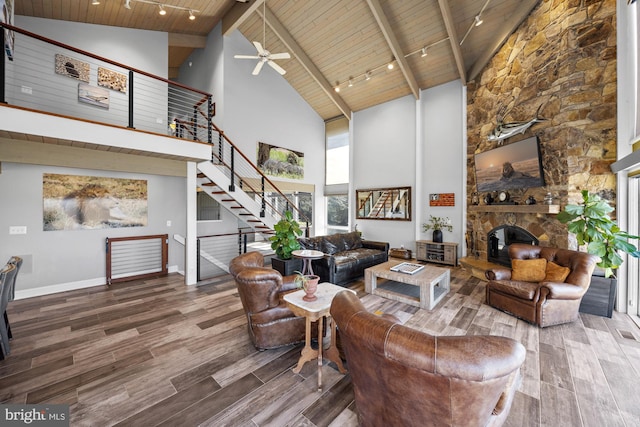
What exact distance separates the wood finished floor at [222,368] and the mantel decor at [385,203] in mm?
4070

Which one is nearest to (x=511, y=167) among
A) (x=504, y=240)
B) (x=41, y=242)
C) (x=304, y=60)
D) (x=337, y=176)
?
(x=504, y=240)

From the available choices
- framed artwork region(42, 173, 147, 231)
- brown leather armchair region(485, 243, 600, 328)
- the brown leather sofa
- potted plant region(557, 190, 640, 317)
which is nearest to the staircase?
framed artwork region(42, 173, 147, 231)

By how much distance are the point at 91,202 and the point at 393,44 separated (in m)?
7.02

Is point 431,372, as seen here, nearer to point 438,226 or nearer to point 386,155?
point 438,226

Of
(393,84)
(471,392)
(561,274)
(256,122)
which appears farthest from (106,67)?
(561,274)

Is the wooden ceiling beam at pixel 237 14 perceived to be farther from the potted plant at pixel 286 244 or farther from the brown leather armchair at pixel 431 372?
the brown leather armchair at pixel 431 372

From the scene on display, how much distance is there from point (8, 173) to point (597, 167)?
9.05 m

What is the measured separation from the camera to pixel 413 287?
474 cm

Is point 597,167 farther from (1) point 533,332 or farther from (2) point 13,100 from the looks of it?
(2) point 13,100

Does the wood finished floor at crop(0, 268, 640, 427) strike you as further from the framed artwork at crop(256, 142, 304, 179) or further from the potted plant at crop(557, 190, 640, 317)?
the framed artwork at crop(256, 142, 304, 179)

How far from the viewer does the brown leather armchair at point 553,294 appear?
3137 mm

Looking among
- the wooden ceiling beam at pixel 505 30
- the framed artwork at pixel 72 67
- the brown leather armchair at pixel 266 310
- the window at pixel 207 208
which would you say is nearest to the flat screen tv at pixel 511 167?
the wooden ceiling beam at pixel 505 30

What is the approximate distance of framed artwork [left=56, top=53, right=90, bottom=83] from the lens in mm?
4676

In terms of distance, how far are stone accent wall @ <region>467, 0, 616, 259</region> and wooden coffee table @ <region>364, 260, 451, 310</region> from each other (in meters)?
2.07
